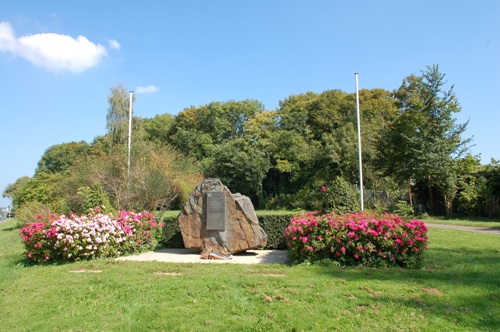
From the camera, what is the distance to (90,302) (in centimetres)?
528

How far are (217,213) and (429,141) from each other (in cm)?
1577

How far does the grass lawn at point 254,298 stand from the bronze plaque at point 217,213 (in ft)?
6.26

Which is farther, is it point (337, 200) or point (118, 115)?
point (118, 115)

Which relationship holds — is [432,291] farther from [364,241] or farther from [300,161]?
[300,161]

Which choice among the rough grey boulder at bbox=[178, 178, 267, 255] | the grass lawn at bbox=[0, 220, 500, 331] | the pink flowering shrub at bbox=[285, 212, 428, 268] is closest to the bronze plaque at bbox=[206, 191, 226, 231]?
the rough grey boulder at bbox=[178, 178, 267, 255]

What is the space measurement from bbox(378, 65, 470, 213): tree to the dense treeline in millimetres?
58

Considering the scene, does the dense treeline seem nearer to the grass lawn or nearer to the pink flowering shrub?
the pink flowering shrub

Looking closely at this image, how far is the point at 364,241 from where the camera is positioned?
23.3 feet

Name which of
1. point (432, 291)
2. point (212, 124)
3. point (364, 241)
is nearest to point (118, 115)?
point (212, 124)

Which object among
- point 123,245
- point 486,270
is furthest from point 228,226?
point 486,270

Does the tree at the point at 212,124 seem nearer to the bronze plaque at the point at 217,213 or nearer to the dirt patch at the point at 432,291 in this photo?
the bronze plaque at the point at 217,213

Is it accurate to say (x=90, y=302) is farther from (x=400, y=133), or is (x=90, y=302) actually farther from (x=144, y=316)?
(x=400, y=133)

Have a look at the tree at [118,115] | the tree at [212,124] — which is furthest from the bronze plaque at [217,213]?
the tree at [212,124]

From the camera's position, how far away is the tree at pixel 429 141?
19.7m
